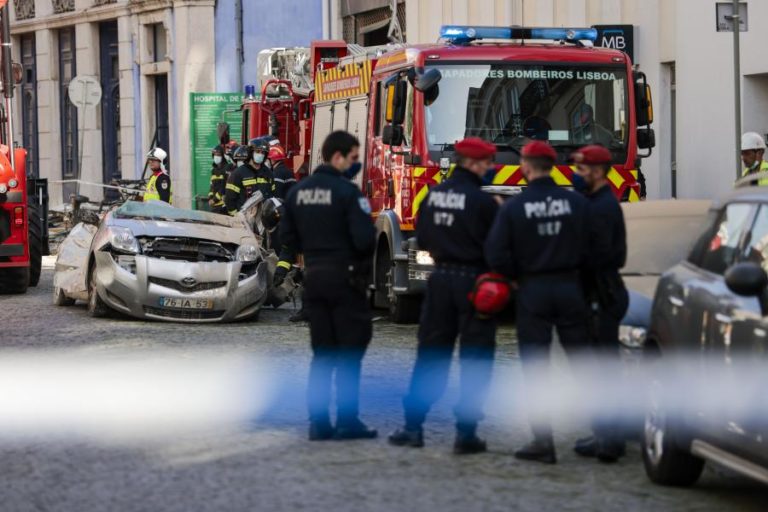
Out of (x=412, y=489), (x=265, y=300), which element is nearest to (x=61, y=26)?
(x=265, y=300)

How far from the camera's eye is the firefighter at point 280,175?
23406 mm

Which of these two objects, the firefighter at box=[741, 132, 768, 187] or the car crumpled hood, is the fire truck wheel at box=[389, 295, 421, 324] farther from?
the firefighter at box=[741, 132, 768, 187]

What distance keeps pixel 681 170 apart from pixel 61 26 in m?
27.4

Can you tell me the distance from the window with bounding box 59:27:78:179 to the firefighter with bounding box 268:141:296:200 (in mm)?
24292

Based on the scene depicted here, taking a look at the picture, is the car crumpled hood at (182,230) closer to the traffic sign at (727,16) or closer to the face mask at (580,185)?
the traffic sign at (727,16)

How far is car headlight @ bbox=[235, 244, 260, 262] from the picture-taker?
18.4 m

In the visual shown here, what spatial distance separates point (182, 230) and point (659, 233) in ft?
23.5

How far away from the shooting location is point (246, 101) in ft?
94.2

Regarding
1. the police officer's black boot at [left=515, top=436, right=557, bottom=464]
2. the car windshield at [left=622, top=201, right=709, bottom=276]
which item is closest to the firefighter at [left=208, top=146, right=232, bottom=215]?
the car windshield at [left=622, top=201, right=709, bottom=276]

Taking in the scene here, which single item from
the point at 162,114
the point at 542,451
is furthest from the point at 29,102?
the point at 542,451

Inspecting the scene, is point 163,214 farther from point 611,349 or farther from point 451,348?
point 611,349

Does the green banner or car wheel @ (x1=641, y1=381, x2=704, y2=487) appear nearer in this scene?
car wheel @ (x1=641, y1=381, x2=704, y2=487)

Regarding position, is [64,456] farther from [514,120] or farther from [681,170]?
[681,170]

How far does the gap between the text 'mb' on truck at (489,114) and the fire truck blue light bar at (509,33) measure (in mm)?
10
